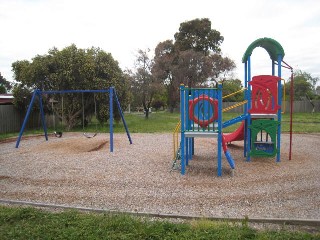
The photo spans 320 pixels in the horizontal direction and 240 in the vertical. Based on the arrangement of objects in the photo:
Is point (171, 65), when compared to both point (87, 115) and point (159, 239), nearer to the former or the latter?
point (87, 115)

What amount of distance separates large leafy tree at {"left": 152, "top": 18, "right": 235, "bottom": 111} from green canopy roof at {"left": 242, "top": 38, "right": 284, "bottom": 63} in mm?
27337

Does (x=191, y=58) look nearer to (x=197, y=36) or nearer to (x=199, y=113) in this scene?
(x=197, y=36)

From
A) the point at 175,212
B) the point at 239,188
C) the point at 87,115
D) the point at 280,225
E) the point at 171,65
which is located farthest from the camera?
the point at 171,65

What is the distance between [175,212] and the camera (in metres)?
4.32

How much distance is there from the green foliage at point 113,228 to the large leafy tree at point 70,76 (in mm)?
12412

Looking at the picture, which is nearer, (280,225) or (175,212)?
(280,225)

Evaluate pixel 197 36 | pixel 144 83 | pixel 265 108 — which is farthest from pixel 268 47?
pixel 197 36

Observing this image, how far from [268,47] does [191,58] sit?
28.5 m

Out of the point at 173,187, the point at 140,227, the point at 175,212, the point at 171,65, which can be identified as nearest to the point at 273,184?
the point at 173,187

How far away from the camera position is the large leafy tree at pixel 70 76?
1644 cm

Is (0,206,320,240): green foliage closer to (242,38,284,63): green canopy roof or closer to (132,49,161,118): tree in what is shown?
(242,38,284,63): green canopy roof

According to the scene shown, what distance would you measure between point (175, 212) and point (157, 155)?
4585mm

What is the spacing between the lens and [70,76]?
16.3m

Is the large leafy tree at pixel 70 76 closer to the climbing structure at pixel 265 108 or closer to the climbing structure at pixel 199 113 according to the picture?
the climbing structure at pixel 199 113
